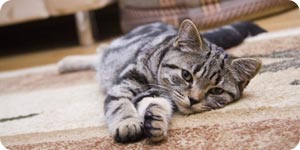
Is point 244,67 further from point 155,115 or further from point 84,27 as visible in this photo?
point 84,27

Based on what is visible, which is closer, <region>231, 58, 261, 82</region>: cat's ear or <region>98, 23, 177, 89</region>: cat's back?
<region>231, 58, 261, 82</region>: cat's ear

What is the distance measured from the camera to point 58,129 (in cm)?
130

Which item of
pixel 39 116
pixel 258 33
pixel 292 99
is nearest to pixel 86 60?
pixel 39 116

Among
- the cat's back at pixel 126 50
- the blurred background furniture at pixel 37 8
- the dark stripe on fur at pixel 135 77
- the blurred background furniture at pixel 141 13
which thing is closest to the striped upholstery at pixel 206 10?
the blurred background furniture at pixel 141 13

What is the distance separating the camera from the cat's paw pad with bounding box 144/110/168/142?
3.43 ft

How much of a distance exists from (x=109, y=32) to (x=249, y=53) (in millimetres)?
1934

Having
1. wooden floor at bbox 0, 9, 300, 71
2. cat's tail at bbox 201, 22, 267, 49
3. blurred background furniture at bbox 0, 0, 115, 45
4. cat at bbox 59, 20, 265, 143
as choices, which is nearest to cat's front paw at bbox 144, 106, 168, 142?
cat at bbox 59, 20, 265, 143

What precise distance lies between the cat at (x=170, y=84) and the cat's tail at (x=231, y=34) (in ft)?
1.87

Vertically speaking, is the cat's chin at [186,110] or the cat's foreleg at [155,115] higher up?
the cat's foreleg at [155,115]

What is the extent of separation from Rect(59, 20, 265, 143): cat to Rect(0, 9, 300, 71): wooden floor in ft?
4.15

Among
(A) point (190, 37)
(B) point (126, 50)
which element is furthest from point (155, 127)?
(B) point (126, 50)

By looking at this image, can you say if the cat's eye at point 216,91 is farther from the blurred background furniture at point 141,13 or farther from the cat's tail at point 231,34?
the blurred background furniture at point 141,13

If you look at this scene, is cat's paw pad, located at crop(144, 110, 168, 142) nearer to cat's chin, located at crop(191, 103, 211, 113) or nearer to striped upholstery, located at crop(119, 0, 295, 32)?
cat's chin, located at crop(191, 103, 211, 113)

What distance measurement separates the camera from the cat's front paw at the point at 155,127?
105 cm
